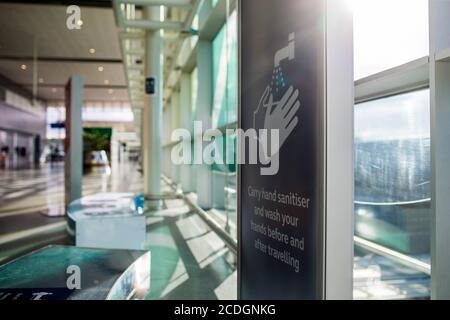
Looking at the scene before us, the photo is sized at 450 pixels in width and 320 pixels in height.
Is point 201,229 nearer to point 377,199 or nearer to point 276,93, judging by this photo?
point 377,199

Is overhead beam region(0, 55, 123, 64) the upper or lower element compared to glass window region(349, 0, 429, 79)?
upper

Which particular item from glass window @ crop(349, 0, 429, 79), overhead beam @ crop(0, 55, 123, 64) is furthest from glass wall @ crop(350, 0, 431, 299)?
overhead beam @ crop(0, 55, 123, 64)

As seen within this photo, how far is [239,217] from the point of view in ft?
6.70

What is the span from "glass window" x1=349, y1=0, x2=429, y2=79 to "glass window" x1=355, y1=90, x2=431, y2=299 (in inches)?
11.1

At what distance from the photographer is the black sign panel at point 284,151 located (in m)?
1.38

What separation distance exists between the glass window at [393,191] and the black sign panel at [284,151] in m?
1.08

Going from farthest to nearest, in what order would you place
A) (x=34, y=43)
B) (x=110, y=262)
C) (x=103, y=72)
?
1. (x=103, y=72)
2. (x=34, y=43)
3. (x=110, y=262)

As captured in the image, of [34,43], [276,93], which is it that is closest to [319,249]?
[276,93]

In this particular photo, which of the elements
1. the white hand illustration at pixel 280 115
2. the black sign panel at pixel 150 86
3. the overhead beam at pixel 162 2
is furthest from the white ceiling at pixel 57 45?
the white hand illustration at pixel 280 115

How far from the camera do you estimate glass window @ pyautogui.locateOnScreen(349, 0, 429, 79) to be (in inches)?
78.5

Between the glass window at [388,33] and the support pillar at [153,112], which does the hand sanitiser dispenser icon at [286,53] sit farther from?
the support pillar at [153,112]

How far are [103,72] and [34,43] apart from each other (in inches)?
250

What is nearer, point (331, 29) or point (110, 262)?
point (331, 29)

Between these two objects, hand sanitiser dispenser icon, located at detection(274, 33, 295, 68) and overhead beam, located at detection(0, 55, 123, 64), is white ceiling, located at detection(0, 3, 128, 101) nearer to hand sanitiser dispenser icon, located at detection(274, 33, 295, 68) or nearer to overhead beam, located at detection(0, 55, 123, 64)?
overhead beam, located at detection(0, 55, 123, 64)
